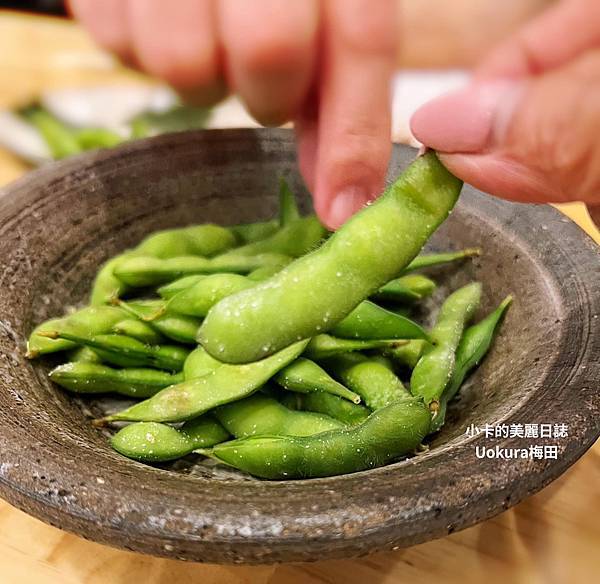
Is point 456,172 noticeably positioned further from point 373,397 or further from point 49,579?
point 49,579

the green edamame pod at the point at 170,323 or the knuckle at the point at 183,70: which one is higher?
the knuckle at the point at 183,70

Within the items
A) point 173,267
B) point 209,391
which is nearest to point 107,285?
point 173,267

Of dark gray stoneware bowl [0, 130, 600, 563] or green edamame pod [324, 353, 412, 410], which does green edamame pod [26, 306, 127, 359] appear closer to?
dark gray stoneware bowl [0, 130, 600, 563]

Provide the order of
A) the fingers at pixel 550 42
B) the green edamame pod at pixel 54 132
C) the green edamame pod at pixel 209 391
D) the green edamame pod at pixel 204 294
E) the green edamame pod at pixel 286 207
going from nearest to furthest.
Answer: the fingers at pixel 550 42 → the green edamame pod at pixel 209 391 → the green edamame pod at pixel 204 294 → the green edamame pod at pixel 286 207 → the green edamame pod at pixel 54 132

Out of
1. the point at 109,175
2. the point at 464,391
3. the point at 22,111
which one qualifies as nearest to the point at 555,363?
the point at 464,391

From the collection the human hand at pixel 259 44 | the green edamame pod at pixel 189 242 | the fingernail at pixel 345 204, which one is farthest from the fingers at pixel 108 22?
the green edamame pod at pixel 189 242

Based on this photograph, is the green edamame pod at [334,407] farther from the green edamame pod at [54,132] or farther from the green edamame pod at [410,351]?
the green edamame pod at [54,132]
